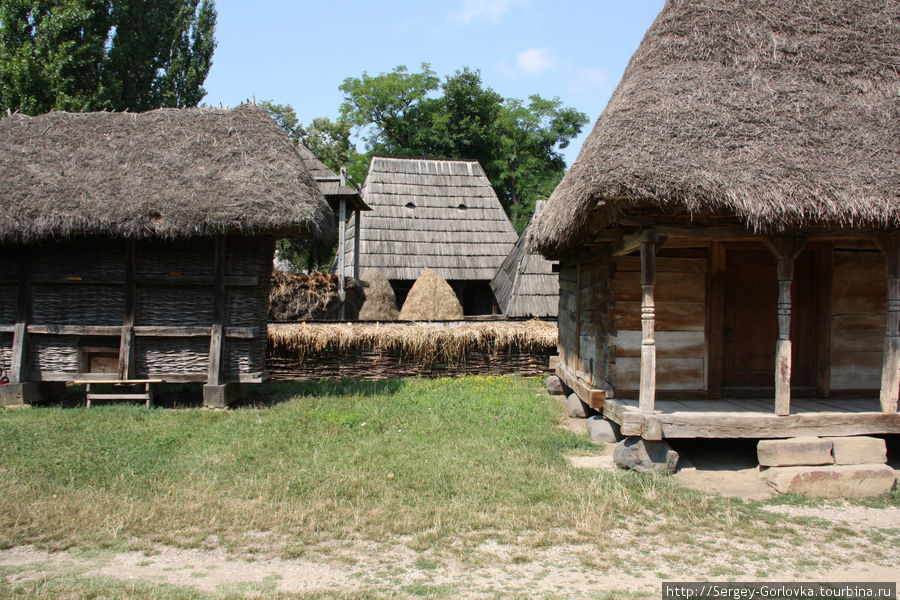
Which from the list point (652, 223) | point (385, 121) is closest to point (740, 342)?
point (652, 223)

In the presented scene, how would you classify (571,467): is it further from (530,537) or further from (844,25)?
(844,25)

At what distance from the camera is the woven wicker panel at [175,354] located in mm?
9078

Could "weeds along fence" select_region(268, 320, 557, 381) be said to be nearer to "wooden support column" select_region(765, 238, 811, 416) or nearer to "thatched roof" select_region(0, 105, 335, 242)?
"thatched roof" select_region(0, 105, 335, 242)

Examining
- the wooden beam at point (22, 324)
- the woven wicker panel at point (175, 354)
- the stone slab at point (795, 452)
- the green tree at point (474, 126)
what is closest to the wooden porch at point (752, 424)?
the stone slab at point (795, 452)

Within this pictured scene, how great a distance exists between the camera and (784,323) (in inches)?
248

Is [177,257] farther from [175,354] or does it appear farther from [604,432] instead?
[604,432]

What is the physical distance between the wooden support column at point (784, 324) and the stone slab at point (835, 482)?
2.27 ft

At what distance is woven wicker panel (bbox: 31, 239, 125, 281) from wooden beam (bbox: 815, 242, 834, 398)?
9172 mm

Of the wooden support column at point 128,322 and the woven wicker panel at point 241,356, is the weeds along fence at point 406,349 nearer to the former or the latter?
the woven wicker panel at point 241,356

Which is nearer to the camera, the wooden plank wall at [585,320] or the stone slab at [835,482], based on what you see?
the stone slab at [835,482]

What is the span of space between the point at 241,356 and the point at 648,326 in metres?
5.64

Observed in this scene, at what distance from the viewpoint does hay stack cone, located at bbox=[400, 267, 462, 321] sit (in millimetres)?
16328

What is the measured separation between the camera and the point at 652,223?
642 centimetres

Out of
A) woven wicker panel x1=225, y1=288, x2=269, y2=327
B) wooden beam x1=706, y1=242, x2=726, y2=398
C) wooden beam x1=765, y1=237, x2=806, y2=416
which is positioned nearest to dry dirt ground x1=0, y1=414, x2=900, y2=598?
wooden beam x1=765, y1=237, x2=806, y2=416
